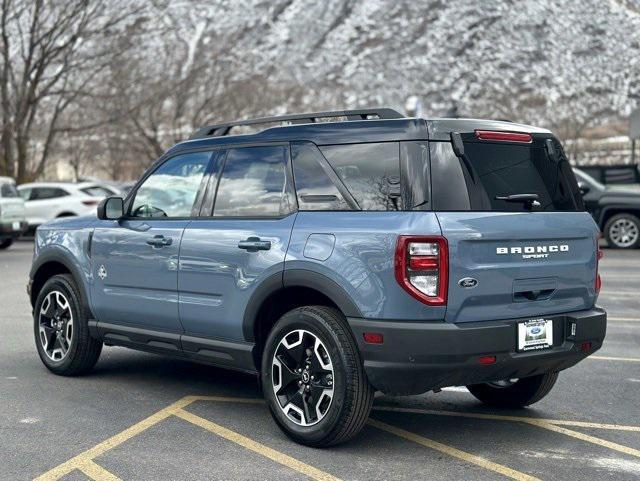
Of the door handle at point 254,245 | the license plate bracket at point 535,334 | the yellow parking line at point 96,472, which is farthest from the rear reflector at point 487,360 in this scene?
the yellow parking line at point 96,472

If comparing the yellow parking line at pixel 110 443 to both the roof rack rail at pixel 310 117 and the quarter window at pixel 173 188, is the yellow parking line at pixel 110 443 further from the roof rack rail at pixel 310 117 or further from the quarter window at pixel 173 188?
the roof rack rail at pixel 310 117

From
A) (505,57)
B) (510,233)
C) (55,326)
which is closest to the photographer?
(510,233)

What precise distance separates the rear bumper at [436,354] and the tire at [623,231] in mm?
15812

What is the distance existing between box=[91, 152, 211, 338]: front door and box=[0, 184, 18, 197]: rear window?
15.5 metres

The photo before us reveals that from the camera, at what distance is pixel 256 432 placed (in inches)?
228

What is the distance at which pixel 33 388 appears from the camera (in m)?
6.98

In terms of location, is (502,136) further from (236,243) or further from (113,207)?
(113,207)

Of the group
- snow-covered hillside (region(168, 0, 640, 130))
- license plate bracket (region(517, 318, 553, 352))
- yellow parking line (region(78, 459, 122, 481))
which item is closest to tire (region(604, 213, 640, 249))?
license plate bracket (region(517, 318, 553, 352))

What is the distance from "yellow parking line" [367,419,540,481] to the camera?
497 cm

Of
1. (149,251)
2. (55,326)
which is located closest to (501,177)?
(149,251)

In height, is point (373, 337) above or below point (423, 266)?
below

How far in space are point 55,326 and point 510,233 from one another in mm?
3829

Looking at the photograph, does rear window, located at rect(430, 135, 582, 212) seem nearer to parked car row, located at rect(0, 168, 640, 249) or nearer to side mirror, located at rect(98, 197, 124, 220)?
side mirror, located at rect(98, 197, 124, 220)

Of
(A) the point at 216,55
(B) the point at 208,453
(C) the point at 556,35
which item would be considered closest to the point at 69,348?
(B) the point at 208,453
